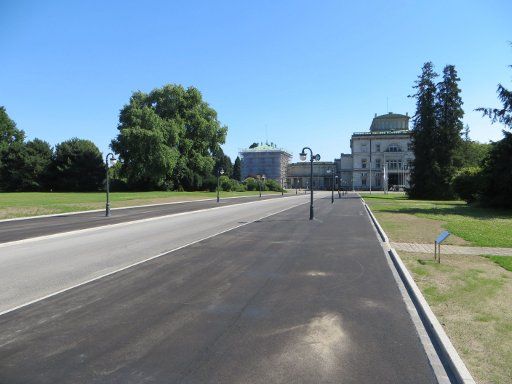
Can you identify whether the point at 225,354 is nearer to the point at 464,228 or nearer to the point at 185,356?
the point at 185,356

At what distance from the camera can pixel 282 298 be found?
7570 millimetres

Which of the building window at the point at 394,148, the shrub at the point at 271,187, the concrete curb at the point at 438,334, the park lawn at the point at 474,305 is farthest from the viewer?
the building window at the point at 394,148

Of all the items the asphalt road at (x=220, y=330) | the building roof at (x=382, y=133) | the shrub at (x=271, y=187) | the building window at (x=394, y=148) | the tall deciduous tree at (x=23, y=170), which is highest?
the building roof at (x=382, y=133)

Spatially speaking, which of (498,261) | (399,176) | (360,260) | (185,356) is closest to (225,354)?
(185,356)

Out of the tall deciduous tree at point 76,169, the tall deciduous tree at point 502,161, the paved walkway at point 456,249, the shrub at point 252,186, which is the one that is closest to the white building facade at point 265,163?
the shrub at point 252,186

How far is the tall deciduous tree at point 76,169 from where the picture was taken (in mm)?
81000

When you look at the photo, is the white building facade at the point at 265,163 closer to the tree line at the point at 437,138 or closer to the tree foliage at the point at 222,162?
the tree foliage at the point at 222,162

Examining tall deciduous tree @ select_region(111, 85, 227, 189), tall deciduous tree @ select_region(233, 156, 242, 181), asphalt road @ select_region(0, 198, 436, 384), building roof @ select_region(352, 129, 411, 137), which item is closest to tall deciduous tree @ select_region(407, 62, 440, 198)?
tall deciduous tree @ select_region(111, 85, 227, 189)

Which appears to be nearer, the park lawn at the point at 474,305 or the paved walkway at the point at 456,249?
the park lawn at the point at 474,305

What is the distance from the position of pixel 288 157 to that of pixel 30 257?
161 metres

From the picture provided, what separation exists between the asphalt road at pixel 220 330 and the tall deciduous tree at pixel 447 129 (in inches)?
2137

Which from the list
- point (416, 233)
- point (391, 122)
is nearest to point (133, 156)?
point (416, 233)

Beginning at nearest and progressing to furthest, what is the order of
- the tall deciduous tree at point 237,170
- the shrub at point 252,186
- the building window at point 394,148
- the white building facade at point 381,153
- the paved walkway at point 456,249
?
the paved walkway at point 456,249 → the shrub at point 252,186 → the white building facade at point 381,153 → the building window at point 394,148 → the tall deciduous tree at point 237,170

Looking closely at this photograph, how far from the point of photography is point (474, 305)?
274 inches
